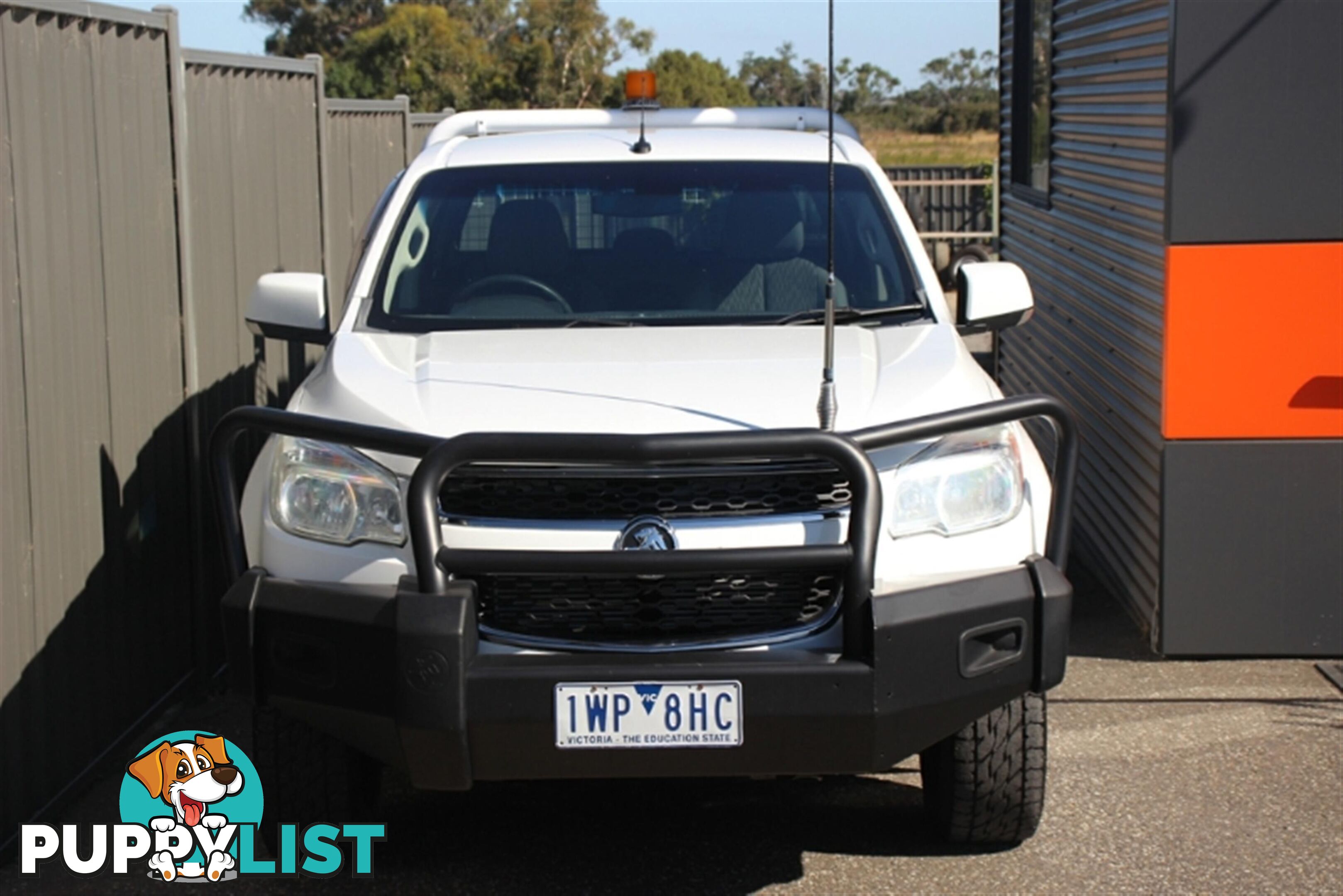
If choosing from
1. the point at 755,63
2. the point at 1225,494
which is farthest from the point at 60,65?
the point at 755,63

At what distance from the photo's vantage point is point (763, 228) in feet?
18.6

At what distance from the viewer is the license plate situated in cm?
389

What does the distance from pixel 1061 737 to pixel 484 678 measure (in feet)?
8.40

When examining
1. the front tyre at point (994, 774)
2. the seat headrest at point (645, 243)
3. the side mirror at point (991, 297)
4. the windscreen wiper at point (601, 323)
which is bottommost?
the front tyre at point (994, 774)

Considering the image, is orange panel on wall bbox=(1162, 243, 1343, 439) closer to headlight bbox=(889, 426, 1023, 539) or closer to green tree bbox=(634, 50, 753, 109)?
headlight bbox=(889, 426, 1023, 539)

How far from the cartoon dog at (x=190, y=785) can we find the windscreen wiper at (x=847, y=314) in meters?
2.01

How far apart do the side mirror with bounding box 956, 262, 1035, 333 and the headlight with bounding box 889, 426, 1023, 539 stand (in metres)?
1.01

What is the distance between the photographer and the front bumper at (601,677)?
3877 mm

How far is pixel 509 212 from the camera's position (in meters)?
5.70

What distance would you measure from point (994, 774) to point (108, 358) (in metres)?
3.06

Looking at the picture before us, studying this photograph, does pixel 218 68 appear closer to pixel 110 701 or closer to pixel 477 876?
pixel 110 701

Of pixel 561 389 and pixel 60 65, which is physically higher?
pixel 60 65

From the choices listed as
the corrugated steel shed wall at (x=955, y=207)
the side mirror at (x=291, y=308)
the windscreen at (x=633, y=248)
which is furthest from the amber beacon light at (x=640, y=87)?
the corrugated steel shed wall at (x=955, y=207)

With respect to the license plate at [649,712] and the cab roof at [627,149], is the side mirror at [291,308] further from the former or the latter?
the license plate at [649,712]
